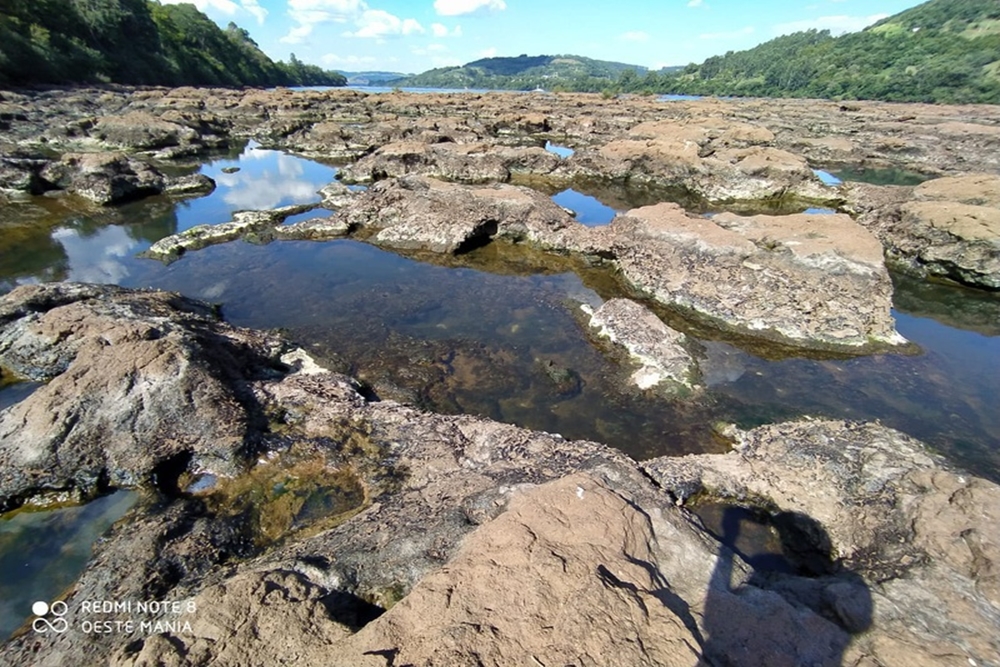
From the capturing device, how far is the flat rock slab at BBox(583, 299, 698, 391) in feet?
28.0

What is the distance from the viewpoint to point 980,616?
382 centimetres

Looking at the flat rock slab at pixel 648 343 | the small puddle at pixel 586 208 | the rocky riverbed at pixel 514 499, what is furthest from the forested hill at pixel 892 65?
the flat rock slab at pixel 648 343

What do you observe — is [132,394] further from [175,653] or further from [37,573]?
→ [175,653]

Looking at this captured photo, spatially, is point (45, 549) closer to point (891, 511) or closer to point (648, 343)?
point (648, 343)

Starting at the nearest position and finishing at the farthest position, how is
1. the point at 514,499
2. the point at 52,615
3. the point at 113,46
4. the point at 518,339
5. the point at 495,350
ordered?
the point at 52,615
the point at 514,499
the point at 495,350
the point at 518,339
the point at 113,46

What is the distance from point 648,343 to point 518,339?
8.74ft

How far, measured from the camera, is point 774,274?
11.1 m

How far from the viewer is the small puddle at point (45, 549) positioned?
4.55m

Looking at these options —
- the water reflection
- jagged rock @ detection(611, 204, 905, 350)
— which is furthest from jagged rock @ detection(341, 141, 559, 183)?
jagged rock @ detection(611, 204, 905, 350)

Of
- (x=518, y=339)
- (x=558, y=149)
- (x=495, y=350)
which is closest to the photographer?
(x=495, y=350)

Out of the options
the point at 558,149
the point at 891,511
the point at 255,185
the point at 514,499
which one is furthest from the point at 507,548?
the point at 558,149

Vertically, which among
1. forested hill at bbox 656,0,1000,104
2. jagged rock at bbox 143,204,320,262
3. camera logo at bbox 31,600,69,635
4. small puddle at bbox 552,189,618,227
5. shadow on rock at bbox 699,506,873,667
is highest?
forested hill at bbox 656,0,1000,104

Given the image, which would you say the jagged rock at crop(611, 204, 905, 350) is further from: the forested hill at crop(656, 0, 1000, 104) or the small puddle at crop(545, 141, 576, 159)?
the forested hill at crop(656, 0, 1000, 104)

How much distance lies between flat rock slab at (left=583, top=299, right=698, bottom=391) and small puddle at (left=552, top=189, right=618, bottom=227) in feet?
25.5
